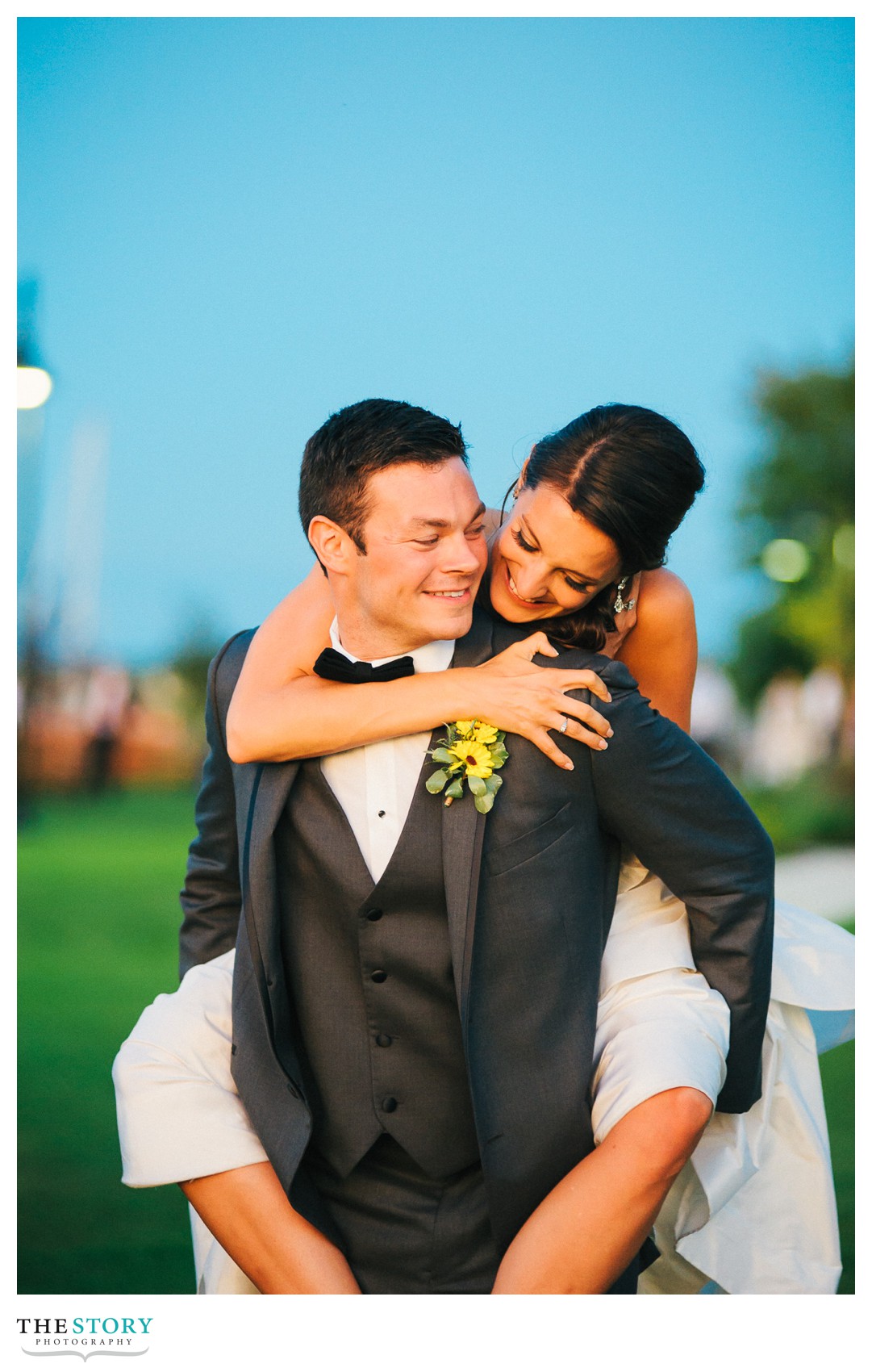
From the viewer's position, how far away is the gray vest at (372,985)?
272cm

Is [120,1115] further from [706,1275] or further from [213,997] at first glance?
[706,1275]

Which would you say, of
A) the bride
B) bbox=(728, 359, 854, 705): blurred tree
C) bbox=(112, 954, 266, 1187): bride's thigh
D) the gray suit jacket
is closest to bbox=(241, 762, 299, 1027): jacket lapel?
the gray suit jacket

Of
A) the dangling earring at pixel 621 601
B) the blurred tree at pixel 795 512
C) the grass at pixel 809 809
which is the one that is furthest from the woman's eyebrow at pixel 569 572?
the blurred tree at pixel 795 512

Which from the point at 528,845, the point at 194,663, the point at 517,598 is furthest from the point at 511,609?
the point at 194,663

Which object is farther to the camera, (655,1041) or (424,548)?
(424,548)

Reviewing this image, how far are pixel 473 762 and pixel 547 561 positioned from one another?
0.48m

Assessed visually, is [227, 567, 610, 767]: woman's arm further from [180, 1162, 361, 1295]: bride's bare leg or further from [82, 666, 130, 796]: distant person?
[82, 666, 130, 796]: distant person

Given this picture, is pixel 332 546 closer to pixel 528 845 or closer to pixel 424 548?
pixel 424 548

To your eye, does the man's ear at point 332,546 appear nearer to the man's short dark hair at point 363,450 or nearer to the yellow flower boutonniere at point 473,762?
the man's short dark hair at point 363,450

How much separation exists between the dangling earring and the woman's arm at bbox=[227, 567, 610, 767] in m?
0.33

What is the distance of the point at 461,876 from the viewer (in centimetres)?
265
